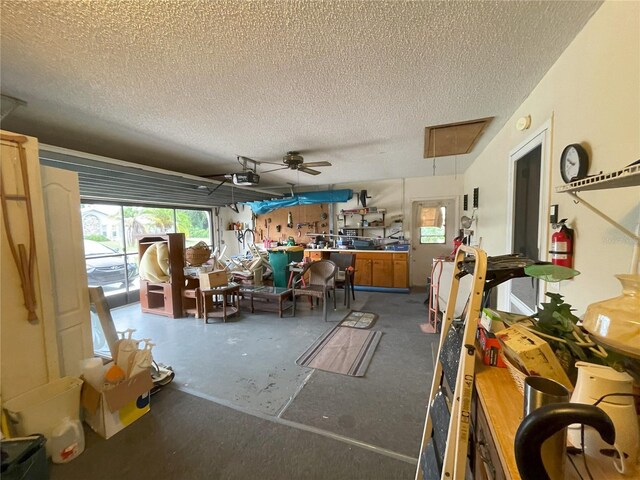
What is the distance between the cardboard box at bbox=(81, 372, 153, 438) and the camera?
71.6 inches

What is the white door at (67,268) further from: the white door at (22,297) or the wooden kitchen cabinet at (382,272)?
the wooden kitchen cabinet at (382,272)

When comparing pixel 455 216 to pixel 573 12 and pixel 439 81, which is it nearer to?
pixel 439 81

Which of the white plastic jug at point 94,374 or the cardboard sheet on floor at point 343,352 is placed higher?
the white plastic jug at point 94,374

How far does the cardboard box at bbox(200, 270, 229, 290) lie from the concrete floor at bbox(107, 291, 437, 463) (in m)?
0.59

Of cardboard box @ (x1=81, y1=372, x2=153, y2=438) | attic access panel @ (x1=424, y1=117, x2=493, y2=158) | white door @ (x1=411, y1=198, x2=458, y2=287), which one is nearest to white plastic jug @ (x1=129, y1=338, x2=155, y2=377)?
cardboard box @ (x1=81, y1=372, x2=153, y2=438)

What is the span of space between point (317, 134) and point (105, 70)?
75.8 inches

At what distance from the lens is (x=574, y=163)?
4.65 feet

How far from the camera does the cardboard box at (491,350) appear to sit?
103 cm

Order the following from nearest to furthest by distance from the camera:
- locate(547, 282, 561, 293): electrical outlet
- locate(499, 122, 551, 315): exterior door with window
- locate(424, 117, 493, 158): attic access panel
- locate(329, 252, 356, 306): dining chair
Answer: locate(547, 282, 561, 293): electrical outlet < locate(499, 122, 551, 315): exterior door with window < locate(424, 117, 493, 158): attic access panel < locate(329, 252, 356, 306): dining chair

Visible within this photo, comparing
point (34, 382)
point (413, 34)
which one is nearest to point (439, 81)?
point (413, 34)

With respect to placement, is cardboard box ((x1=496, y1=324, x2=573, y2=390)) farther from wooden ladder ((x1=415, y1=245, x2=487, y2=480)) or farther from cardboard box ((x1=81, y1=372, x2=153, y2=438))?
cardboard box ((x1=81, y1=372, x2=153, y2=438))

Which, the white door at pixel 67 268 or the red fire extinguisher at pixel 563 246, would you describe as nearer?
the red fire extinguisher at pixel 563 246

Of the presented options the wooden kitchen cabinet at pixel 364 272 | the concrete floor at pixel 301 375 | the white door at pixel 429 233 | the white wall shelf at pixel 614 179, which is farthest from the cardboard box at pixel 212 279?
the white door at pixel 429 233

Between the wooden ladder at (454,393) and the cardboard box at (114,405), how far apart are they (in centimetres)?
206
